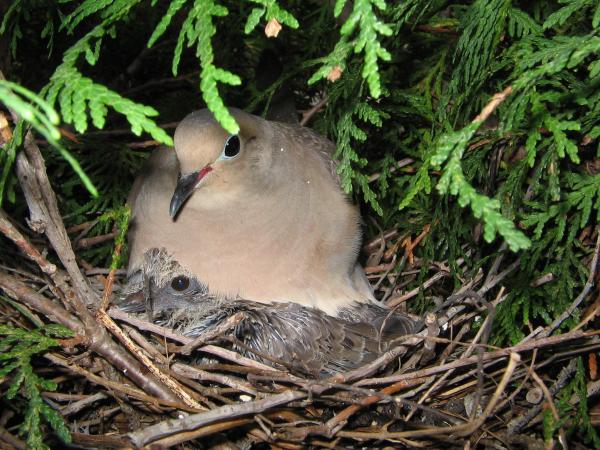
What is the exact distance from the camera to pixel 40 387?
226cm

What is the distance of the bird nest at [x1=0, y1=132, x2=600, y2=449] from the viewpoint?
214 centimetres

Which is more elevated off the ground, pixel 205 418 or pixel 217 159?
pixel 217 159

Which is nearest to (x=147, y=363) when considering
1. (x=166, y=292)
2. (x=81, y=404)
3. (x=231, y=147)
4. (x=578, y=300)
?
(x=81, y=404)

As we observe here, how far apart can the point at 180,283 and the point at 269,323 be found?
387 mm

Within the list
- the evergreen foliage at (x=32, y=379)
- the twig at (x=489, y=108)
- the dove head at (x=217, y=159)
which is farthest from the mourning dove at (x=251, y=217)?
the twig at (x=489, y=108)

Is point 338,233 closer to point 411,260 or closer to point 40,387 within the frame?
point 411,260

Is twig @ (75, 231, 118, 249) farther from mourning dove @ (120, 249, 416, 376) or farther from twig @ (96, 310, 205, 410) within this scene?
twig @ (96, 310, 205, 410)

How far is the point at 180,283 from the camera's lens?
2.78m

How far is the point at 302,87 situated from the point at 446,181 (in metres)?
1.96

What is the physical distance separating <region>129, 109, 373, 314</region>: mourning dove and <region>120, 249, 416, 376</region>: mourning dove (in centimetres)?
7

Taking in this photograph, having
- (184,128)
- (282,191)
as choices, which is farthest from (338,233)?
(184,128)

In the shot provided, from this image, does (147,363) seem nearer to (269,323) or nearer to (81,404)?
(81,404)

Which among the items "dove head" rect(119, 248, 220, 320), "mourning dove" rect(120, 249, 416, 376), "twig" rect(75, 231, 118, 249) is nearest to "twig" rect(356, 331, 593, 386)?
"mourning dove" rect(120, 249, 416, 376)

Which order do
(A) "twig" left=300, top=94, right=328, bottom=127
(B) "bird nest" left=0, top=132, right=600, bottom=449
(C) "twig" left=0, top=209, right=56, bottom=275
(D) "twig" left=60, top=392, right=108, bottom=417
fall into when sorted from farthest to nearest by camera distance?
(A) "twig" left=300, top=94, right=328, bottom=127 → (D) "twig" left=60, top=392, right=108, bottom=417 → (B) "bird nest" left=0, top=132, right=600, bottom=449 → (C) "twig" left=0, top=209, right=56, bottom=275
